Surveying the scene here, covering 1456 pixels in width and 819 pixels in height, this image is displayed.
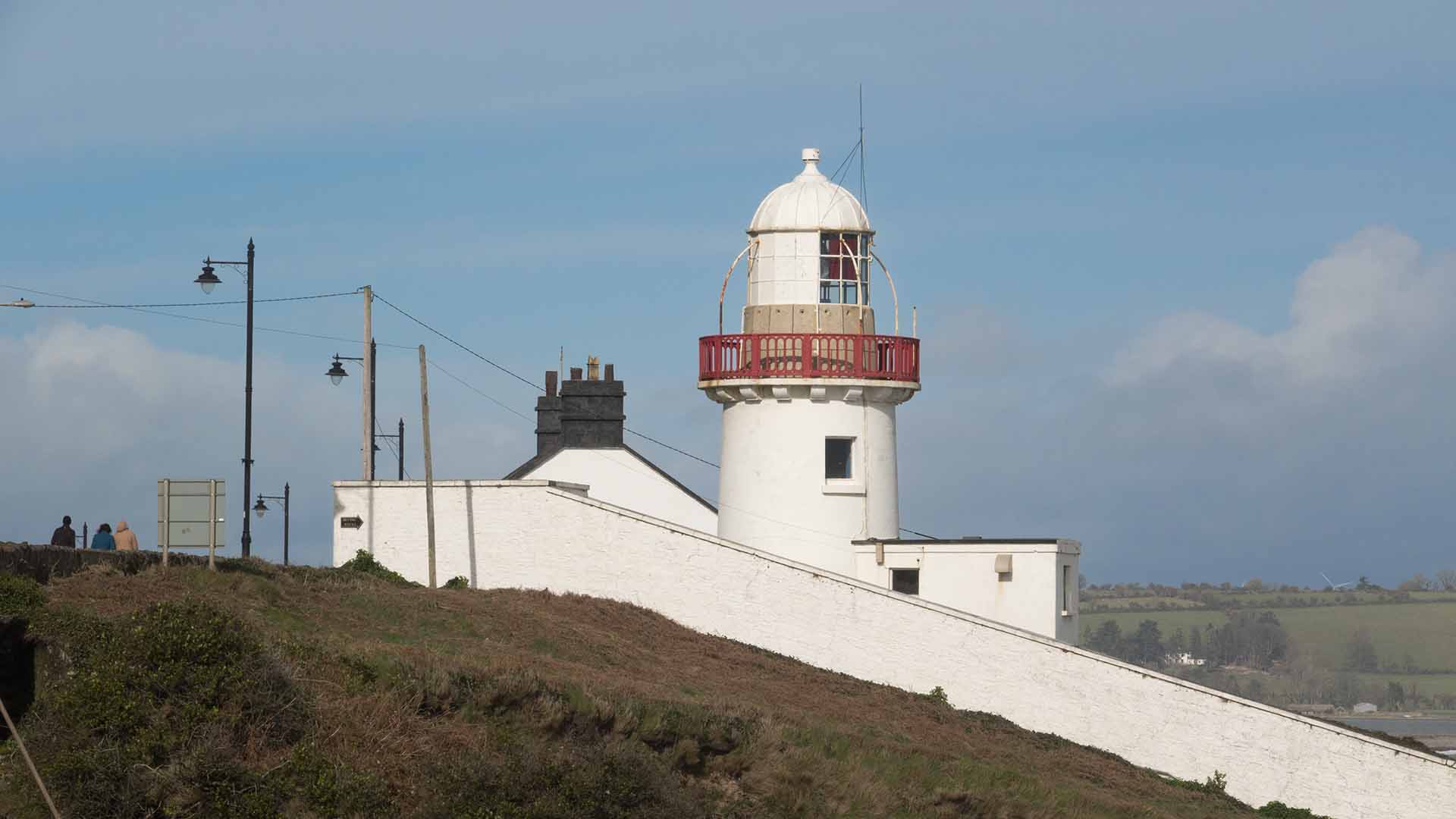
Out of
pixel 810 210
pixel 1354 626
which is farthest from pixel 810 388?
pixel 1354 626

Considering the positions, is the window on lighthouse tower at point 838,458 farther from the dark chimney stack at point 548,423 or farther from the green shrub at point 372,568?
the dark chimney stack at point 548,423

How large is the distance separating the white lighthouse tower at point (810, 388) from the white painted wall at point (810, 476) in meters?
0.02

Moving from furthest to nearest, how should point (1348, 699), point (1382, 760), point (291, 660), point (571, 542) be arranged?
point (1348, 699) < point (571, 542) < point (1382, 760) < point (291, 660)

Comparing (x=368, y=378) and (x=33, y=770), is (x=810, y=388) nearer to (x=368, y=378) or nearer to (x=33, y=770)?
(x=368, y=378)

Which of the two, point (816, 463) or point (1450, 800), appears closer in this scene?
point (1450, 800)

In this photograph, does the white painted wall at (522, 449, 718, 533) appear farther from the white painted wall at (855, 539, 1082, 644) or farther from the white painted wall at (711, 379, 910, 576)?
the white painted wall at (855, 539, 1082, 644)

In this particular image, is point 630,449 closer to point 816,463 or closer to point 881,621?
point 816,463

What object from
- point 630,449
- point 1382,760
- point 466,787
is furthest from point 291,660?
point 630,449

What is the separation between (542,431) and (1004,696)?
22.2 meters

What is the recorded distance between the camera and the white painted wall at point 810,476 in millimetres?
38750

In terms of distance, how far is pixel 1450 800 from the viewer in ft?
111

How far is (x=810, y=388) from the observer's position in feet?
127

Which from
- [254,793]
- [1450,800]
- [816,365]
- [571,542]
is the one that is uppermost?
[816,365]

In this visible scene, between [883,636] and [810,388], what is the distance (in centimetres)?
592
